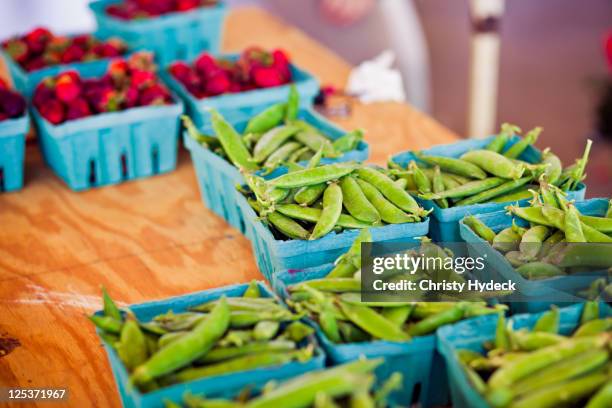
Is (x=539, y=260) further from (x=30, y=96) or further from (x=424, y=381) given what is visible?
(x=30, y=96)

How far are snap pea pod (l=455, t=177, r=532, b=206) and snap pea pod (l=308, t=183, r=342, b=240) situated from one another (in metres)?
0.31

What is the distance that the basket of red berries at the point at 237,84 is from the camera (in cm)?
241

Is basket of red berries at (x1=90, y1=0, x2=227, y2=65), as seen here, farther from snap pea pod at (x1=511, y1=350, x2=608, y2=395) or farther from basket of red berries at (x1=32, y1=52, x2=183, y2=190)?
snap pea pod at (x1=511, y1=350, x2=608, y2=395)

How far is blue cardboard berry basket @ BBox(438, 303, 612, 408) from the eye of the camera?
3.93 ft

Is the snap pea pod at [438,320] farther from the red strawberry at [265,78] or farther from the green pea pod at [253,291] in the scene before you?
the red strawberry at [265,78]

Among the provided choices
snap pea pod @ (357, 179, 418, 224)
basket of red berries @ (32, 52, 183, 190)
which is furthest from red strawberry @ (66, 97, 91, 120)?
snap pea pod @ (357, 179, 418, 224)

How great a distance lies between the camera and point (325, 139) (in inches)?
82.1

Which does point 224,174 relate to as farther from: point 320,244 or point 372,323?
point 372,323

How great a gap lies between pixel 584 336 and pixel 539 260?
0.26m

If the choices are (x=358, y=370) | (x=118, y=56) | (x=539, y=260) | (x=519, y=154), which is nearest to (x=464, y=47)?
(x=118, y=56)

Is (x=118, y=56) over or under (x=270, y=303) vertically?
over

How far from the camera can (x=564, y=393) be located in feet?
3.64

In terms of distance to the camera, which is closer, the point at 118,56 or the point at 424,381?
the point at 424,381

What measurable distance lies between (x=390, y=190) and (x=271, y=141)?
47cm
